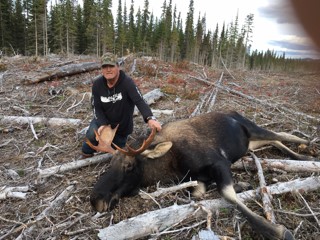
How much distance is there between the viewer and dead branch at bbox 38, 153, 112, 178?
15.4 feet

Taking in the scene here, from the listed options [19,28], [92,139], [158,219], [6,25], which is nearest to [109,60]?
[92,139]

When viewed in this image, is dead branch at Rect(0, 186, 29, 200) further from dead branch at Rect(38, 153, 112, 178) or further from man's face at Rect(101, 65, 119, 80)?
man's face at Rect(101, 65, 119, 80)

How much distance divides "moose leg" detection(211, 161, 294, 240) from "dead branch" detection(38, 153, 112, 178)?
74.2 inches

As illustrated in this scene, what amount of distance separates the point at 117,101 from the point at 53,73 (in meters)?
6.10

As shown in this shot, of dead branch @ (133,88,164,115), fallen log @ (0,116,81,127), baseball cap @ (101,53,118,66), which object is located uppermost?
baseball cap @ (101,53,118,66)

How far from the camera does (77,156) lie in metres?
5.40

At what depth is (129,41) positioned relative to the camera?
5306 cm

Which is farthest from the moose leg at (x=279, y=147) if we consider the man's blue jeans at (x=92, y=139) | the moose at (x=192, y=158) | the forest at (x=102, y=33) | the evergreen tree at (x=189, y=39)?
the evergreen tree at (x=189, y=39)

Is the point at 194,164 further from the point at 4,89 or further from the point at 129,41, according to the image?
the point at 129,41

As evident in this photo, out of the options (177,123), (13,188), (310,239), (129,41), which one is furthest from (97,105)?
(129,41)

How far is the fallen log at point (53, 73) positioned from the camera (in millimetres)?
9991

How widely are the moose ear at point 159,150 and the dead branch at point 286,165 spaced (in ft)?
3.90

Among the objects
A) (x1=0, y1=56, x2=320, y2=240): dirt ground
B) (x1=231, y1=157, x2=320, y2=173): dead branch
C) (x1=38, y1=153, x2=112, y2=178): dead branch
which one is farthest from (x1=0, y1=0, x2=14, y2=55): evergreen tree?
(x1=231, y1=157, x2=320, y2=173): dead branch

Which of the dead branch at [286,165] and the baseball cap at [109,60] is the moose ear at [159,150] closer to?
the dead branch at [286,165]
